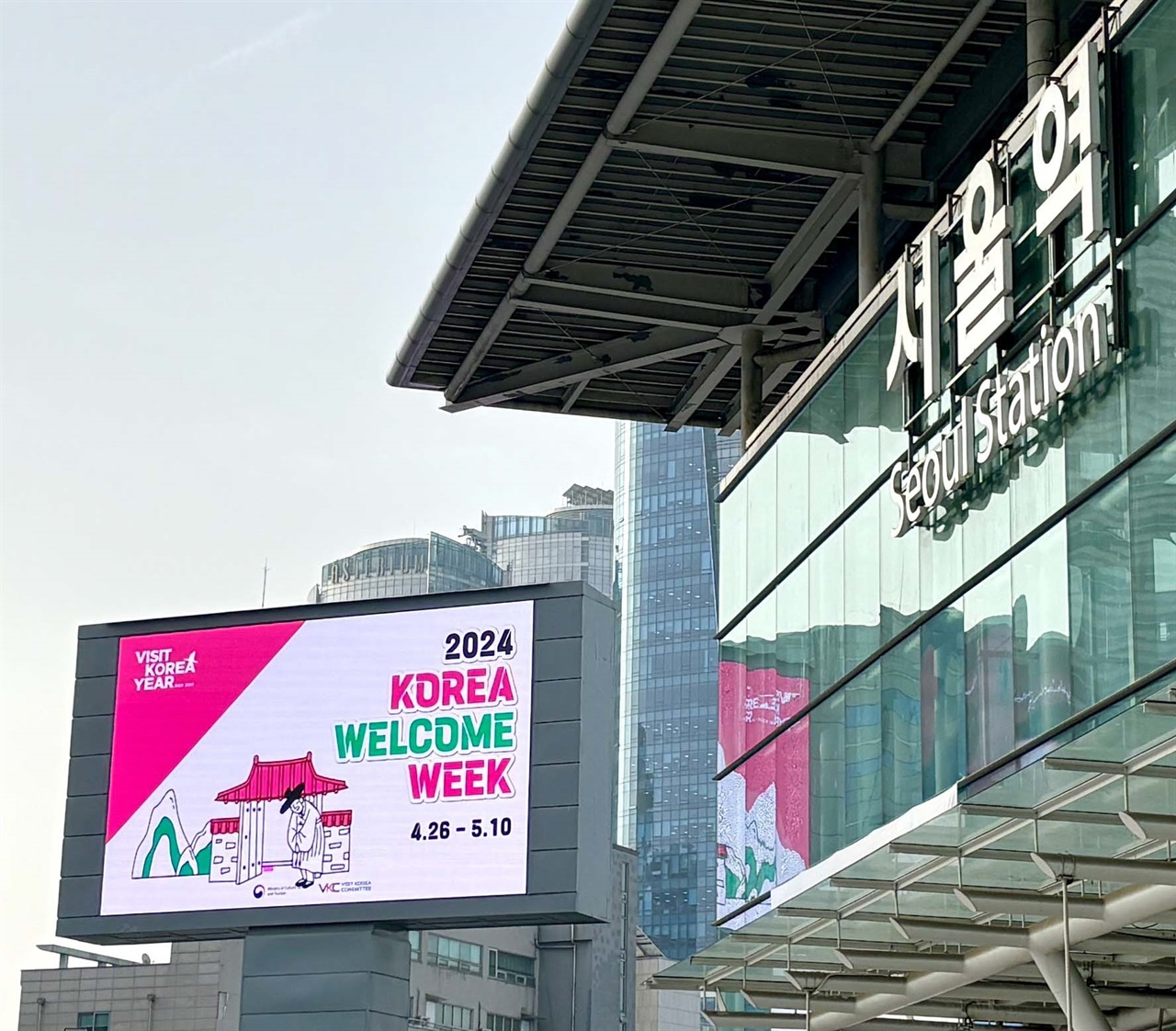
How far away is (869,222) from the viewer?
24828 mm

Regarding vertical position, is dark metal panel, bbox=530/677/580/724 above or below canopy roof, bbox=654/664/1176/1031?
above

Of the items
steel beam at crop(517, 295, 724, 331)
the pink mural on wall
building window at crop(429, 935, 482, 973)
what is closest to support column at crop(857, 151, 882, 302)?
steel beam at crop(517, 295, 724, 331)

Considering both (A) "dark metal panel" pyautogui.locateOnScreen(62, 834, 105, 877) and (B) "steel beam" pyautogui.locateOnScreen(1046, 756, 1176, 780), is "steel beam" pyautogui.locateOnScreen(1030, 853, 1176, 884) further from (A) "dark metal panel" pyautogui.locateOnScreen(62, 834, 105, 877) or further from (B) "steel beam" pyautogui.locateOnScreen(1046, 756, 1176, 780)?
(A) "dark metal panel" pyautogui.locateOnScreen(62, 834, 105, 877)

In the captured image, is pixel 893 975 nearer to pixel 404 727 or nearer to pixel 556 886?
pixel 556 886

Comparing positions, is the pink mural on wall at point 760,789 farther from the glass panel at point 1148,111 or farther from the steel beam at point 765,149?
the glass panel at point 1148,111

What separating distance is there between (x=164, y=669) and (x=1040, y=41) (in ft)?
62.1

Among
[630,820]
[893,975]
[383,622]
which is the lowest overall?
[893,975]

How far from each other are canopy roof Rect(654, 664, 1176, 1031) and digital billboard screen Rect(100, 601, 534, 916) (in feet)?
22.4

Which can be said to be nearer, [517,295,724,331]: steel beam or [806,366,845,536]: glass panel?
[806,366,845,536]: glass panel

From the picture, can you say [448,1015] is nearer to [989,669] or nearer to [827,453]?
[827,453]

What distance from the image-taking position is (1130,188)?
16594 mm

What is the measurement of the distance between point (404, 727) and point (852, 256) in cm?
999

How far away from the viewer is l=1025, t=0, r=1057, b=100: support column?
2020cm

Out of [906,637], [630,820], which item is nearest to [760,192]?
[906,637]
